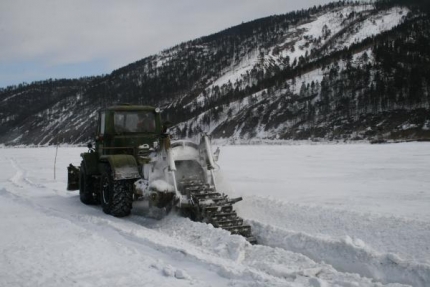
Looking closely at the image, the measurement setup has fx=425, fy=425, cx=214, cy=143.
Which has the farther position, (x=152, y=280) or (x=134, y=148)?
(x=134, y=148)

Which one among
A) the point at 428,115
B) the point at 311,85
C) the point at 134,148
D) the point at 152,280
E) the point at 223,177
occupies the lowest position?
the point at 152,280

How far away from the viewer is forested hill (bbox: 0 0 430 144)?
7625 cm

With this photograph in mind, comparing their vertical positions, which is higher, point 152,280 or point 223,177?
point 223,177

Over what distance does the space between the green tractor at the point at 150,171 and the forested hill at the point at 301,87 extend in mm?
13240

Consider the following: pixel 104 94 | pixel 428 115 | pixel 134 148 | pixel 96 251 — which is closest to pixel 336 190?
pixel 134 148

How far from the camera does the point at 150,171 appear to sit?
827 cm

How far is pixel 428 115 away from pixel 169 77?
5037 inches

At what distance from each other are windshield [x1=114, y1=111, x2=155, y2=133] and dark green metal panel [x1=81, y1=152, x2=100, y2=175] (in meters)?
1.35

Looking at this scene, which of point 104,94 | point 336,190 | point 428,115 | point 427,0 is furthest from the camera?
point 104,94

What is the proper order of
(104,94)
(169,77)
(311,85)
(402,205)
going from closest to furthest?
(402,205) → (311,85) → (169,77) → (104,94)

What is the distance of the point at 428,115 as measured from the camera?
66125mm

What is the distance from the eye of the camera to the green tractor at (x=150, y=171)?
7451 millimetres

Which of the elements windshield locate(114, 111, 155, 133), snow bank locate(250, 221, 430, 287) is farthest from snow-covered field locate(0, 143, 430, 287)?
windshield locate(114, 111, 155, 133)

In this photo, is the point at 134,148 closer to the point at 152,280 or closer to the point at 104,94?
the point at 152,280
